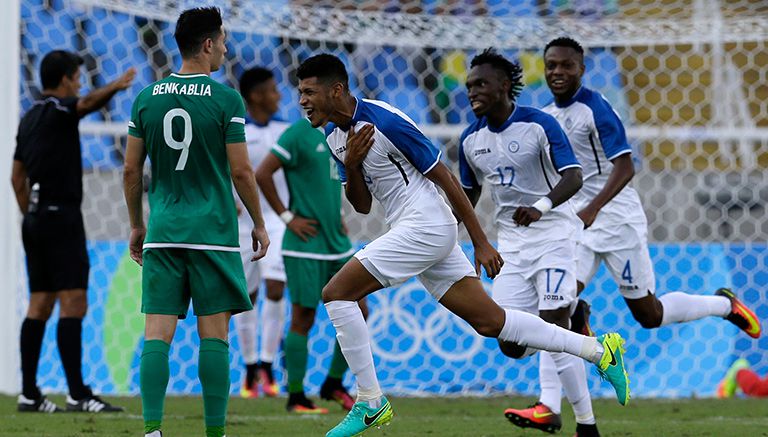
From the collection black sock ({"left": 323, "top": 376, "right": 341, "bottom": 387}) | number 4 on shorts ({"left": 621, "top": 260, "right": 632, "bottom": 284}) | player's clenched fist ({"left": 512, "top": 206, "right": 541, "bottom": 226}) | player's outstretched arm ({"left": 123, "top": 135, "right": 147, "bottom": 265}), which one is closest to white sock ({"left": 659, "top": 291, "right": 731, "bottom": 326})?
number 4 on shorts ({"left": 621, "top": 260, "right": 632, "bottom": 284})

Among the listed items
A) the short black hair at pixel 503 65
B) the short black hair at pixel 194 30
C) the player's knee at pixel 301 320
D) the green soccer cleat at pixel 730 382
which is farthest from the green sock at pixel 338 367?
the short black hair at pixel 194 30

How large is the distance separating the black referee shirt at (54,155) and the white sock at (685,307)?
3.63 metres

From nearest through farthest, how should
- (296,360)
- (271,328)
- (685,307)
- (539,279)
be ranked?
(539,279)
(685,307)
(296,360)
(271,328)

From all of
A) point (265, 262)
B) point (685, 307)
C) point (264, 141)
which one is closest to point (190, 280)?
point (685, 307)

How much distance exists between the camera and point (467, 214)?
16.8ft

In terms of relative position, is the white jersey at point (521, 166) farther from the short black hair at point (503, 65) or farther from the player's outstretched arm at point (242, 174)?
the player's outstretched arm at point (242, 174)

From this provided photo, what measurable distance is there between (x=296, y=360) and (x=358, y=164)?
113 inches

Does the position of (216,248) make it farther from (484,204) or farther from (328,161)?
(484,204)

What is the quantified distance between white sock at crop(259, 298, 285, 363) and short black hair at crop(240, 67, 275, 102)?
63.1 inches

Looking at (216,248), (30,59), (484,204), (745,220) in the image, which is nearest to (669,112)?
(745,220)

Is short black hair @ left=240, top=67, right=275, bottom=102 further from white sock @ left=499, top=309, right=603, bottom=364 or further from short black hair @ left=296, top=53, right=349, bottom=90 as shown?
white sock @ left=499, top=309, right=603, bottom=364

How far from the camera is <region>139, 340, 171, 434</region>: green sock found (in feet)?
15.5

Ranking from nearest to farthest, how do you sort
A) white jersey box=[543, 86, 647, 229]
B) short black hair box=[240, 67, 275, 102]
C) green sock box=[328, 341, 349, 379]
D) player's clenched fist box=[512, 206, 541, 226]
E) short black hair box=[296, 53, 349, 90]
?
short black hair box=[296, 53, 349, 90] → player's clenched fist box=[512, 206, 541, 226] → white jersey box=[543, 86, 647, 229] → green sock box=[328, 341, 349, 379] → short black hair box=[240, 67, 275, 102]

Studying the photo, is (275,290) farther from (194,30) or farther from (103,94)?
(194,30)
